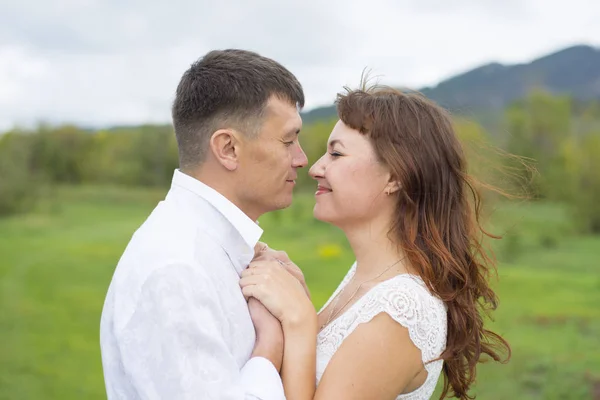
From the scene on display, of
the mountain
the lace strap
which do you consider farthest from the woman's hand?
the mountain

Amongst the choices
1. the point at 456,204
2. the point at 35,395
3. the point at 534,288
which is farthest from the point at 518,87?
the point at 456,204

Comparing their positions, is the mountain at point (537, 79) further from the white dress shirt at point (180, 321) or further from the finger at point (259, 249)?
the white dress shirt at point (180, 321)

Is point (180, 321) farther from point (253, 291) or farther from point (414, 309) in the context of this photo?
point (414, 309)

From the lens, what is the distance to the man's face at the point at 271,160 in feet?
9.17

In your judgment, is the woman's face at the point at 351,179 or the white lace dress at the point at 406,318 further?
the woman's face at the point at 351,179

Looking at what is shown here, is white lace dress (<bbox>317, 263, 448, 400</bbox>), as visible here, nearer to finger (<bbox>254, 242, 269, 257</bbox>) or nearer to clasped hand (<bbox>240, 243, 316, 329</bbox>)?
clasped hand (<bbox>240, 243, 316, 329</bbox>)

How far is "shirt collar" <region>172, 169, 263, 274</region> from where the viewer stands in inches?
105

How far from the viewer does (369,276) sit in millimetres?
3135

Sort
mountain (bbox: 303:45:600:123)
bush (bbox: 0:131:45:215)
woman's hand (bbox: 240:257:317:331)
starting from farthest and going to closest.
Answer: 1. mountain (bbox: 303:45:600:123)
2. bush (bbox: 0:131:45:215)
3. woman's hand (bbox: 240:257:317:331)

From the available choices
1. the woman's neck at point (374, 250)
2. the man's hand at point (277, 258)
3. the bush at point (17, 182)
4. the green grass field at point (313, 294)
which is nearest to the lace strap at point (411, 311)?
the woman's neck at point (374, 250)

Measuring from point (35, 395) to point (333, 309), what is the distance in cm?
1002

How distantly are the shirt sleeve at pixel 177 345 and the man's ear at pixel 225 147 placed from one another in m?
0.59

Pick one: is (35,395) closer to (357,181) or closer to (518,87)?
(357,181)

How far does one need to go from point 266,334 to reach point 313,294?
1792cm
